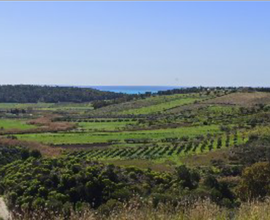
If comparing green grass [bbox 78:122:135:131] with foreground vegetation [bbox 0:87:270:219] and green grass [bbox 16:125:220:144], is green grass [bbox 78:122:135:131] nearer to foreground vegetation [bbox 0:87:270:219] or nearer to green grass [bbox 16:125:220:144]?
foreground vegetation [bbox 0:87:270:219]

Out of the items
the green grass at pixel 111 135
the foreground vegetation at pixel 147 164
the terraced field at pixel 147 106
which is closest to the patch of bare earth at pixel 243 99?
the foreground vegetation at pixel 147 164

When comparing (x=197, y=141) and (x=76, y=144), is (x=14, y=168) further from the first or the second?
(x=197, y=141)

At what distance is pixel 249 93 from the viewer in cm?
12950

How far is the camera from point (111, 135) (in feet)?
249

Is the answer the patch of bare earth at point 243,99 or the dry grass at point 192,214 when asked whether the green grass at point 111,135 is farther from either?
the dry grass at point 192,214

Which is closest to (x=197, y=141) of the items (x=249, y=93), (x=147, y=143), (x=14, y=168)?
(x=147, y=143)

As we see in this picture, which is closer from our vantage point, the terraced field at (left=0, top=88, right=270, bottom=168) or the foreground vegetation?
the foreground vegetation

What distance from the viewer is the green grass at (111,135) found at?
7094 cm

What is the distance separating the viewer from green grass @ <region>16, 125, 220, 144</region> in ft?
233

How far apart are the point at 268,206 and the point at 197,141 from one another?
57.0 m

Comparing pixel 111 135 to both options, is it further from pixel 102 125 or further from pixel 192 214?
pixel 192 214

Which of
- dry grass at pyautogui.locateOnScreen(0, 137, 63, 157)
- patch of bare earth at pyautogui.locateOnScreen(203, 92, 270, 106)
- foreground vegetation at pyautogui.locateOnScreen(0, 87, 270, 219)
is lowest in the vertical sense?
dry grass at pyautogui.locateOnScreen(0, 137, 63, 157)

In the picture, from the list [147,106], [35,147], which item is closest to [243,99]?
[147,106]

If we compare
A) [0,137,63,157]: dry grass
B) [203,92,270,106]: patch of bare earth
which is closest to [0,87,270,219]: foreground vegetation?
[0,137,63,157]: dry grass
